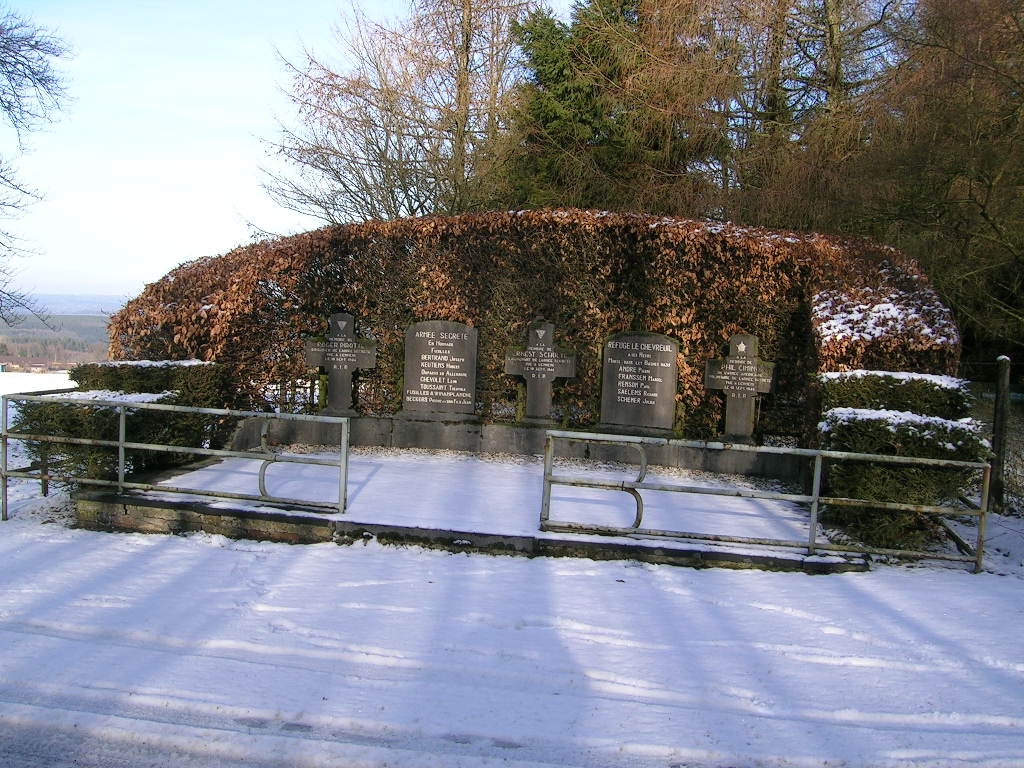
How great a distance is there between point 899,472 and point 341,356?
723 cm

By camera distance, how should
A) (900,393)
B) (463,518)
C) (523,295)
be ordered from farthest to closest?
(523,295) < (900,393) < (463,518)

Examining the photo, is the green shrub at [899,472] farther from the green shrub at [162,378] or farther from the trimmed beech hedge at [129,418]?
the green shrub at [162,378]

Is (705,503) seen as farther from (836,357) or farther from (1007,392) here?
(1007,392)

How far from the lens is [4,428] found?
253 inches

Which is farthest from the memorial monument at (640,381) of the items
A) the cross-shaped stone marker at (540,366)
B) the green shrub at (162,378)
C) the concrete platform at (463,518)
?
the green shrub at (162,378)

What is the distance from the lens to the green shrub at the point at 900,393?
6703 mm

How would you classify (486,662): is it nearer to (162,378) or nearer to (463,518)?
(463,518)

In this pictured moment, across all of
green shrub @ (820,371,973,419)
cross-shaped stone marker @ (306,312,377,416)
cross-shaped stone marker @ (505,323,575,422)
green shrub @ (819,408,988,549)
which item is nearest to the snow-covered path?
green shrub @ (819,408,988,549)

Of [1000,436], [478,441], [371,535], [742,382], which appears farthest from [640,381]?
[371,535]

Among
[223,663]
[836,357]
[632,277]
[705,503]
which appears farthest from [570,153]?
[223,663]

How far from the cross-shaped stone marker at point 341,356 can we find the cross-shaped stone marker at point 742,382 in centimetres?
488

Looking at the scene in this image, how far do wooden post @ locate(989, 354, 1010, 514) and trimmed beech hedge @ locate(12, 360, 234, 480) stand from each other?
8.97 meters

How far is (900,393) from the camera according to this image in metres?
6.82

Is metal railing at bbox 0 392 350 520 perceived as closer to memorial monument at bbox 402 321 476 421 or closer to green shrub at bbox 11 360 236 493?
green shrub at bbox 11 360 236 493
